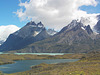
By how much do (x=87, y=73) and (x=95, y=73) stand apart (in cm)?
535

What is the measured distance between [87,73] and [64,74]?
16.1 meters

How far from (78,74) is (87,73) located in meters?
6.76

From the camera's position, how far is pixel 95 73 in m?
107

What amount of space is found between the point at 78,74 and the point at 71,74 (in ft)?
16.4

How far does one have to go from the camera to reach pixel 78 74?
350 ft

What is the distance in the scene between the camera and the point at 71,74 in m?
109

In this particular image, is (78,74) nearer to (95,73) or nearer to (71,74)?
(71,74)

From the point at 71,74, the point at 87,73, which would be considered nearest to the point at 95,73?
the point at 87,73

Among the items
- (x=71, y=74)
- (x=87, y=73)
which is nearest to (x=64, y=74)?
(x=71, y=74)

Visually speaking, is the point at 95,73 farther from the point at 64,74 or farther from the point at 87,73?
the point at 64,74

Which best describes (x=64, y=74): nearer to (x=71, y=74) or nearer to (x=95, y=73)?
(x=71, y=74)

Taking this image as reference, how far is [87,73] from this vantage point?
10838 cm

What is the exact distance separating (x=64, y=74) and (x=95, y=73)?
21396 mm

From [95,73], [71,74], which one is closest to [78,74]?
[71,74]
